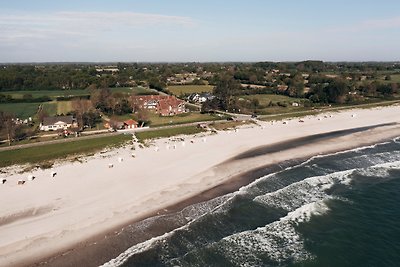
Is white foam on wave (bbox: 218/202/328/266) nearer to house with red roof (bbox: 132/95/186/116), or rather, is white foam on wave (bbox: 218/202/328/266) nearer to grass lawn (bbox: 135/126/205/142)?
grass lawn (bbox: 135/126/205/142)

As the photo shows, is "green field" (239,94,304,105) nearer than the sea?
No

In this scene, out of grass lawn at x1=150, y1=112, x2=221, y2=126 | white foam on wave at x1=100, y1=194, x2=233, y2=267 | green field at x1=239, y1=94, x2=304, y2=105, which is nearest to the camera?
white foam on wave at x1=100, y1=194, x2=233, y2=267

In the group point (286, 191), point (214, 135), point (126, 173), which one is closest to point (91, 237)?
point (126, 173)

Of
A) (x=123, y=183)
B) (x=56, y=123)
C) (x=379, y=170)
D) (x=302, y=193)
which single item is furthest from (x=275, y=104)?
(x=123, y=183)

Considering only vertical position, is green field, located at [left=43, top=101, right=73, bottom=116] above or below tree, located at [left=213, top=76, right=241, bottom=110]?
below

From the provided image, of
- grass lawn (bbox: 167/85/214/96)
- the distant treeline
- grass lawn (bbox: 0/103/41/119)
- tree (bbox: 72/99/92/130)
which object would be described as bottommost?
grass lawn (bbox: 0/103/41/119)

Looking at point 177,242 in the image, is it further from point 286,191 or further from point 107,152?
point 107,152

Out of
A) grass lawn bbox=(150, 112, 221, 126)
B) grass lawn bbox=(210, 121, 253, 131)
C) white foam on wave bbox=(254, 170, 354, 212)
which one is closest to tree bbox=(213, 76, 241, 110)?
grass lawn bbox=(150, 112, 221, 126)
